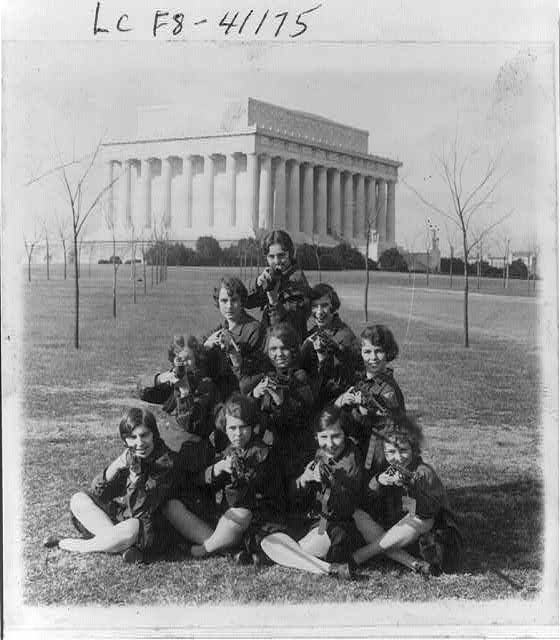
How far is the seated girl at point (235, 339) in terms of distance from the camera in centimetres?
348

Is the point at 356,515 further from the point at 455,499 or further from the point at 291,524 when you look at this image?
the point at 455,499

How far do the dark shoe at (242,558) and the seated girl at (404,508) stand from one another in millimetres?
467

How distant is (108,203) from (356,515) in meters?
2.32

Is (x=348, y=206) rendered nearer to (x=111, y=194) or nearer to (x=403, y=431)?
(x=111, y=194)

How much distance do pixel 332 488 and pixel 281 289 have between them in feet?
3.01

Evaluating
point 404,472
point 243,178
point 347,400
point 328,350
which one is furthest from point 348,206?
point 404,472

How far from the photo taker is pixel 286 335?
335 cm

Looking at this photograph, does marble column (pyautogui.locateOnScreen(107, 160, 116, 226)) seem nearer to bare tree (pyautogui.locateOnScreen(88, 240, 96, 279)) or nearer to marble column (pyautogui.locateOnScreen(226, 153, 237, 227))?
bare tree (pyautogui.locateOnScreen(88, 240, 96, 279))

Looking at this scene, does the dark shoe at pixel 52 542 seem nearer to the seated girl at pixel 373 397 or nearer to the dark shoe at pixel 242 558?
the dark shoe at pixel 242 558

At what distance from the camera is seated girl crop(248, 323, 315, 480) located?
336cm

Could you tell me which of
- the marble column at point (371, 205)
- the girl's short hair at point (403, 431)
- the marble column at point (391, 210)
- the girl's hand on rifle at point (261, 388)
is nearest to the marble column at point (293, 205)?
the marble column at point (371, 205)

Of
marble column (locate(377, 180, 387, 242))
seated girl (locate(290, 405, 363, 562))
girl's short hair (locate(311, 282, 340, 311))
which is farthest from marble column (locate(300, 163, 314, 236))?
seated girl (locate(290, 405, 363, 562))

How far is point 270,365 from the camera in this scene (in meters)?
3.46

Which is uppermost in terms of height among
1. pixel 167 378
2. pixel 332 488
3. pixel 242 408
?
pixel 167 378
